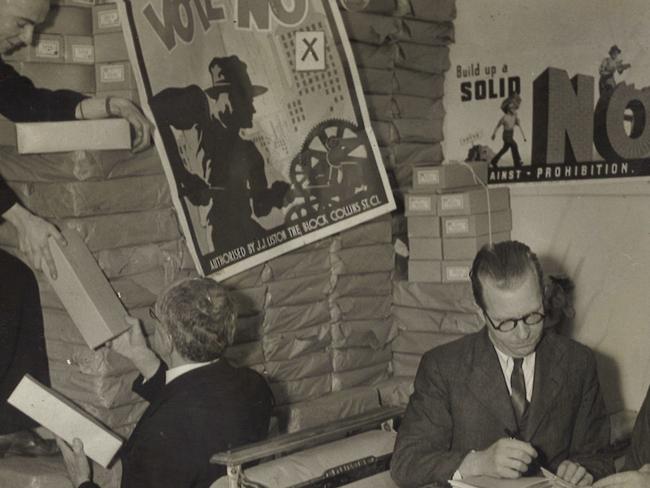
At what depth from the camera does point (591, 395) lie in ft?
9.12

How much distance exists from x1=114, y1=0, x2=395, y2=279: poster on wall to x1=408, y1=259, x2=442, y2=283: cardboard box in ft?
1.22

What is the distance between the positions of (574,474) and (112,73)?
201 centimetres

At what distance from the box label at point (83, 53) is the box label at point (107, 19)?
0.09m

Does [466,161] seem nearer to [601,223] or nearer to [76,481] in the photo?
[601,223]

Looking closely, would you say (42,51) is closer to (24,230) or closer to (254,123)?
(24,230)

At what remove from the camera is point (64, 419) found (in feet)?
10.5

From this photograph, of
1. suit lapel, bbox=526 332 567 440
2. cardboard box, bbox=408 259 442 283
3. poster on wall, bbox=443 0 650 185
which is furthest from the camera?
cardboard box, bbox=408 259 442 283

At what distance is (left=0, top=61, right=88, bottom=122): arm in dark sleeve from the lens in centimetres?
307

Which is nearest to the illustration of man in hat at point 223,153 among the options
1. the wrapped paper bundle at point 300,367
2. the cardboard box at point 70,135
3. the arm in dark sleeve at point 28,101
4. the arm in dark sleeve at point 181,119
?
the arm in dark sleeve at point 181,119

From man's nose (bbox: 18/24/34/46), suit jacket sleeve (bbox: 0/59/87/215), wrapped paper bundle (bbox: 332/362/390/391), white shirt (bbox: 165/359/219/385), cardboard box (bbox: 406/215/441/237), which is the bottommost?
wrapped paper bundle (bbox: 332/362/390/391)

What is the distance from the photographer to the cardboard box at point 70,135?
309 centimetres

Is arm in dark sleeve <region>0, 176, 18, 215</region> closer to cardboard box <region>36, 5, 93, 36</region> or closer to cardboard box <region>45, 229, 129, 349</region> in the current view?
cardboard box <region>45, 229, 129, 349</region>

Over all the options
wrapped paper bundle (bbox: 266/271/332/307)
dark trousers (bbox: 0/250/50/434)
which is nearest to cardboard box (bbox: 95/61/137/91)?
dark trousers (bbox: 0/250/50/434)

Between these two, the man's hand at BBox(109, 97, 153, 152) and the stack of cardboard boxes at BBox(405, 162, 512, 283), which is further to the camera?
the stack of cardboard boxes at BBox(405, 162, 512, 283)
